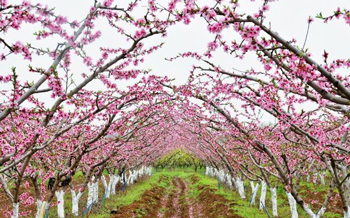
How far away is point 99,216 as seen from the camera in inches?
602

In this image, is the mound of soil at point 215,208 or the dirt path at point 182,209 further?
the dirt path at point 182,209

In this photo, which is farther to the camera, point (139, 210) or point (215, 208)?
point (215, 208)

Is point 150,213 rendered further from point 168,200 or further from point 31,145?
point 31,145

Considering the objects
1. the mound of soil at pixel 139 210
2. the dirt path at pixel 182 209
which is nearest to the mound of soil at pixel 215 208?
the dirt path at pixel 182 209

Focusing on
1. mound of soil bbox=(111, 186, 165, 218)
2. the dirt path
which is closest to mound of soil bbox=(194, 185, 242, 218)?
the dirt path

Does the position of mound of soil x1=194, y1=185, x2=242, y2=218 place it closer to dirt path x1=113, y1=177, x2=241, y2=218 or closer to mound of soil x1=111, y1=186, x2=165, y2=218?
dirt path x1=113, y1=177, x2=241, y2=218

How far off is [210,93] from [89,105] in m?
3.69

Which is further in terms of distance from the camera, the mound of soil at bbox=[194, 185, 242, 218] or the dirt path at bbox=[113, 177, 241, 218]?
the dirt path at bbox=[113, 177, 241, 218]

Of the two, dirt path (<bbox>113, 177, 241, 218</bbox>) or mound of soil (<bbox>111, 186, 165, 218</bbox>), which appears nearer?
mound of soil (<bbox>111, 186, 165, 218</bbox>)

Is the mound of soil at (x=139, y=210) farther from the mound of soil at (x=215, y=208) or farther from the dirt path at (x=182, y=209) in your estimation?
the mound of soil at (x=215, y=208)

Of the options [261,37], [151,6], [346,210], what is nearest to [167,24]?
[151,6]

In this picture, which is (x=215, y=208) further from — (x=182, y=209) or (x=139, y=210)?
(x=139, y=210)

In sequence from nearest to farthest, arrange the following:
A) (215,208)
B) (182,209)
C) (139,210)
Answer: (139,210)
(215,208)
(182,209)

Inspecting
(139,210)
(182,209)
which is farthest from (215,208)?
(139,210)
